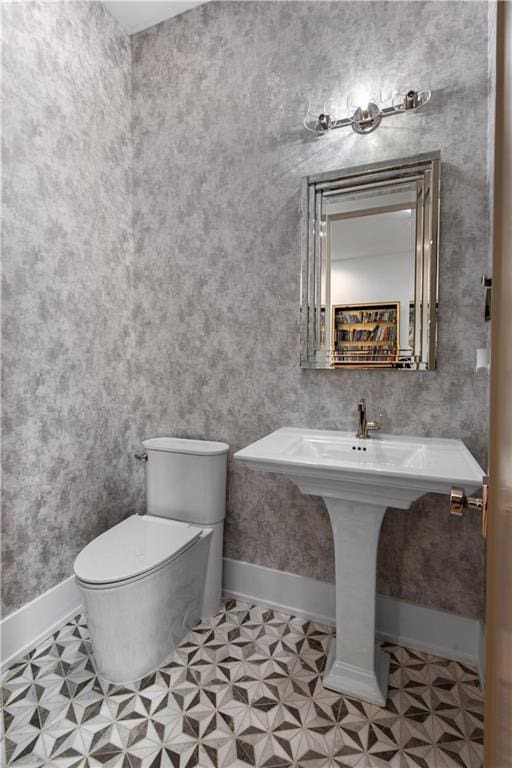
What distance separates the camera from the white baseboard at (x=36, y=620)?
1562mm

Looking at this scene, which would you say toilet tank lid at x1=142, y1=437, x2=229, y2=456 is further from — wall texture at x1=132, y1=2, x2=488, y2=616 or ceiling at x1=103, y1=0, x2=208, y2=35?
ceiling at x1=103, y1=0, x2=208, y2=35

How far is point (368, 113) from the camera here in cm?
163

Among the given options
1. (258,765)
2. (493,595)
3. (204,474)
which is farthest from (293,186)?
(258,765)

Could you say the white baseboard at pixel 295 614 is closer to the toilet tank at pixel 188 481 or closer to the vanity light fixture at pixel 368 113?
the toilet tank at pixel 188 481

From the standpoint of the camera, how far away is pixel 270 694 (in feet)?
4.66

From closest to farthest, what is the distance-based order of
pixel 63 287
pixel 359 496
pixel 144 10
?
pixel 359 496, pixel 63 287, pixel 144 10

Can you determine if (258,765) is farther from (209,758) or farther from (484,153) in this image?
(484,153)

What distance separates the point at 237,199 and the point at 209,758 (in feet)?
7.09

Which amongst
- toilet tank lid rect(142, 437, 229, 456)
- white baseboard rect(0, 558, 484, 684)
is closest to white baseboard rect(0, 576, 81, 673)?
white baseboard rect(0, 558, 484, 684)

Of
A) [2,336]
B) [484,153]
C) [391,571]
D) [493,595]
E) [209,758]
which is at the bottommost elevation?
[209,758]

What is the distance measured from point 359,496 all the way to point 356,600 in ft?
1.35

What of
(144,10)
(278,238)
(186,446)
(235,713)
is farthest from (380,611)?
(144,10)

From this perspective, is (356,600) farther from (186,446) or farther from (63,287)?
(63,287)

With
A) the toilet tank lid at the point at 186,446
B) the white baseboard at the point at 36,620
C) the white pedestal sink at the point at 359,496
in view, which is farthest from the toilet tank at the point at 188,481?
the white baseboard at the point at 36,620
